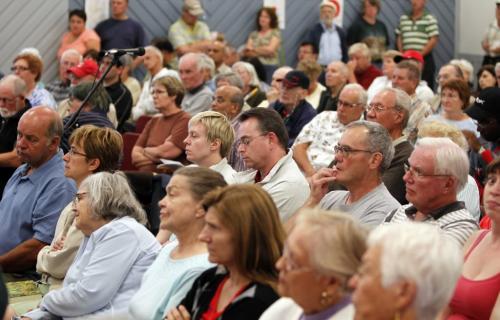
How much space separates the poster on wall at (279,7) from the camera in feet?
38.8

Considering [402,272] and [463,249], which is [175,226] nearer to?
[463,249]

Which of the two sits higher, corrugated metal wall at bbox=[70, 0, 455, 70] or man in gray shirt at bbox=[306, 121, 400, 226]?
man in gray shirt at bbox=[306, 121, 400, 226]

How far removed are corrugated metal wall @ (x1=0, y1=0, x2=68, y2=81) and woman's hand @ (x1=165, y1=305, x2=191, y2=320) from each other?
736cm

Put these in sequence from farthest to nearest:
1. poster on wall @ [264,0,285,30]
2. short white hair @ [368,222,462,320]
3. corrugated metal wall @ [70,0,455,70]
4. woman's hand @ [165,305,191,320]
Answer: poster on wall @ [264,0,285,30] < corrugated metal wall @ [70,0,455,70] < woman's hand @ [165,305,191,320] < short white hair @ [368,222,462,320]

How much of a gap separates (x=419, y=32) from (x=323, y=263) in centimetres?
989

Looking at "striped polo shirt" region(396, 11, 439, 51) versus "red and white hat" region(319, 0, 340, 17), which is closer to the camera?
"red and white hat" region(319, 0, 340, 17)

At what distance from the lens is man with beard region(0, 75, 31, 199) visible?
6395 mm

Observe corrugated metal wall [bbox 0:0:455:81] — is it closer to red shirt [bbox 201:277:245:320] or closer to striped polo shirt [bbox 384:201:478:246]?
striped polo shirt [bbox 384:201:478:246]

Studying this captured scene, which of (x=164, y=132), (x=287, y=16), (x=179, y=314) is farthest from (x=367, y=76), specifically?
(x=179, y=314)

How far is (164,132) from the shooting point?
→ 7027mm

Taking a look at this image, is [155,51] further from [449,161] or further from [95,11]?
[449,161]

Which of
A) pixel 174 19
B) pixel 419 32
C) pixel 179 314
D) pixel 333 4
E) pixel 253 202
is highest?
pixel 253 202

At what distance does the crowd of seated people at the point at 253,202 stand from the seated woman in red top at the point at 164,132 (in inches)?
0.4

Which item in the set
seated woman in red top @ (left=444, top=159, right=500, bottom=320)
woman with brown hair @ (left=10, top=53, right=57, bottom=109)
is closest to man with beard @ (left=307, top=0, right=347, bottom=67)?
woman with brown hair @ (left=10, top=53, right=57, bottom=109)
